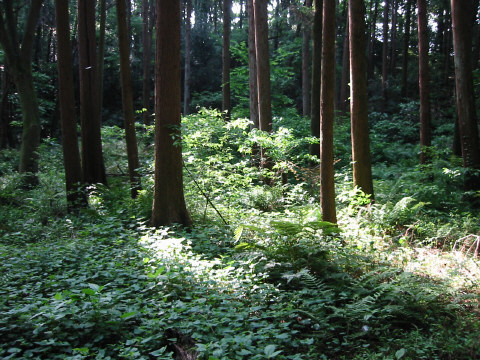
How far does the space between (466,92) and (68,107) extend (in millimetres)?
10676

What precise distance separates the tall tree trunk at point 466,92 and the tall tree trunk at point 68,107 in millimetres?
10289

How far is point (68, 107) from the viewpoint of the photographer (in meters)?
10.5

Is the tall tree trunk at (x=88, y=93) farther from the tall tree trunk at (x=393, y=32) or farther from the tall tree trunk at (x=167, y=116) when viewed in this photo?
the tall tree trunk at (x=393, y=32)

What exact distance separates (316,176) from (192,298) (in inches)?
252

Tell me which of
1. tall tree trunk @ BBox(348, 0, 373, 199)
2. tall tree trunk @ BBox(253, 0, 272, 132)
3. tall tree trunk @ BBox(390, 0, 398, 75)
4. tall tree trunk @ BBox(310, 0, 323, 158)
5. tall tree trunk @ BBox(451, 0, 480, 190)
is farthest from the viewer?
tall tree trunk @ BBox(390, 0, 398, 75)

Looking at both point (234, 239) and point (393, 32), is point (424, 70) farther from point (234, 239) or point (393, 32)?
point (393, 32)

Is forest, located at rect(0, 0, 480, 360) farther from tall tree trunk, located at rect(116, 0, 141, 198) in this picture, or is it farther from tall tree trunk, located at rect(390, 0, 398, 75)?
tall tree trunk, located at rect(390, 0, 398, 75)

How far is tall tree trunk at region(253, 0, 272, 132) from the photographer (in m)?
12.7

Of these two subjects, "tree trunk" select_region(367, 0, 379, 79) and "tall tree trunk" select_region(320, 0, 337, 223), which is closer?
"tall tree trunk" select_region(320, 0, 337, 223)

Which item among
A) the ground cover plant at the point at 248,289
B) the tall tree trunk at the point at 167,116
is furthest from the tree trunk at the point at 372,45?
the tall tree trunk at the point at 167,116

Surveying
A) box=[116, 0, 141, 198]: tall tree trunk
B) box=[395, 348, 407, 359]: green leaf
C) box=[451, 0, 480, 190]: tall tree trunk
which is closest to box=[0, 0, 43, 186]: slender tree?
box=[116, 0, 141, 198]: tall tree trunk

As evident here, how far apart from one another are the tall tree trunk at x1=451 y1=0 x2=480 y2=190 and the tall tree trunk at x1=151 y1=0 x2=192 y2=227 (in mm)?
7406

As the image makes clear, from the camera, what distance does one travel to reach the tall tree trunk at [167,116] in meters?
7.82

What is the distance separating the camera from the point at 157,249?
235 inches
